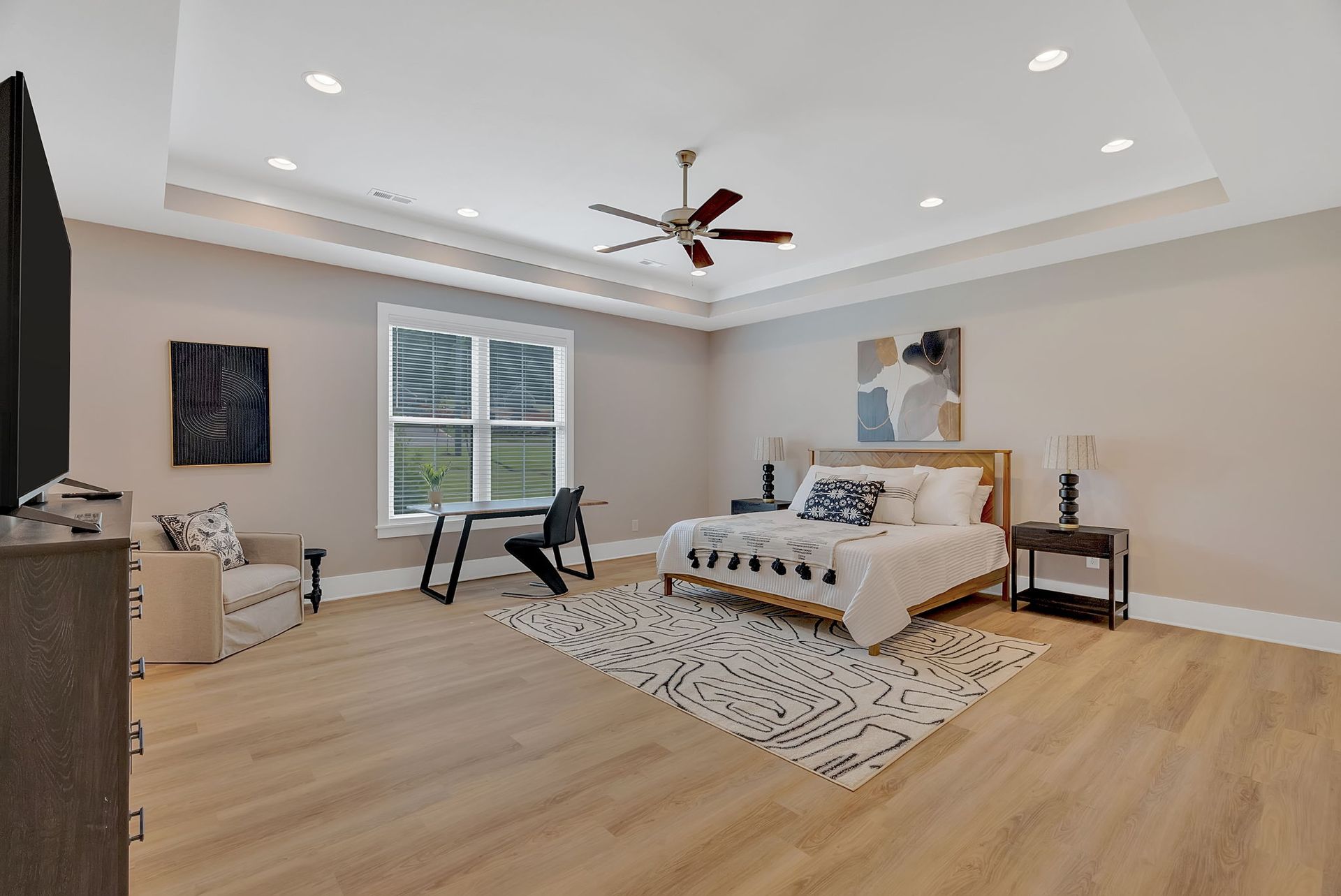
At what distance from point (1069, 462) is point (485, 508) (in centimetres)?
410

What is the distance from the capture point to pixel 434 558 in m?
5.20

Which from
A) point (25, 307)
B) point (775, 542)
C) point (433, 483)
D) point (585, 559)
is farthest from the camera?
point (585, 559)

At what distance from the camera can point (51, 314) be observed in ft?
5.34

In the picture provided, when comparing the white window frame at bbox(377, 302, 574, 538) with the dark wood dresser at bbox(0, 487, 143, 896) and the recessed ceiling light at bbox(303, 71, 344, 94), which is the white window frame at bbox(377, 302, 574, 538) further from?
the dark wood dresser at bbox(0, 487, 143, 896)

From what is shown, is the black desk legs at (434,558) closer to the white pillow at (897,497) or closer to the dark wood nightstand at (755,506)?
the dark wood nightstand at (755,506)

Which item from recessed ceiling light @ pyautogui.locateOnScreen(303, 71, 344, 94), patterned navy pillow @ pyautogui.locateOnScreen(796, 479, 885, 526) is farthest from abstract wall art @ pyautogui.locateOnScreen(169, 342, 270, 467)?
patterned navy pillow @ pyautogui.locateOnScreen(796, 479, 885, 526)

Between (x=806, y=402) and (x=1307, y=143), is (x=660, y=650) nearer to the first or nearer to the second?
(x=806, y=402)

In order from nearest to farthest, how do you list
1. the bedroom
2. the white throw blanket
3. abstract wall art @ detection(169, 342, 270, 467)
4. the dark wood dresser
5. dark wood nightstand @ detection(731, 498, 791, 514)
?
1. the dark wood dresser
2. the bedroom
3. the white throw blanket
4. abstract wall art @ detection(169, 342, 270, 467)
5. dark wood nightstand @ detection(731, 498, 791, 514)

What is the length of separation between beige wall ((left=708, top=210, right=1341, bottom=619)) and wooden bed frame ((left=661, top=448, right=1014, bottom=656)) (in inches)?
6.2

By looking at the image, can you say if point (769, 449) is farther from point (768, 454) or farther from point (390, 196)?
point (390, 196)

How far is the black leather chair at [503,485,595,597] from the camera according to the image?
4.91m

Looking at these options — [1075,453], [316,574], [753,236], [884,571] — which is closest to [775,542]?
[884,571]

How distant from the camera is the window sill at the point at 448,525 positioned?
5.11 meters

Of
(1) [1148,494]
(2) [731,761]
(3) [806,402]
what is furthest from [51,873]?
(3) [806,402]
